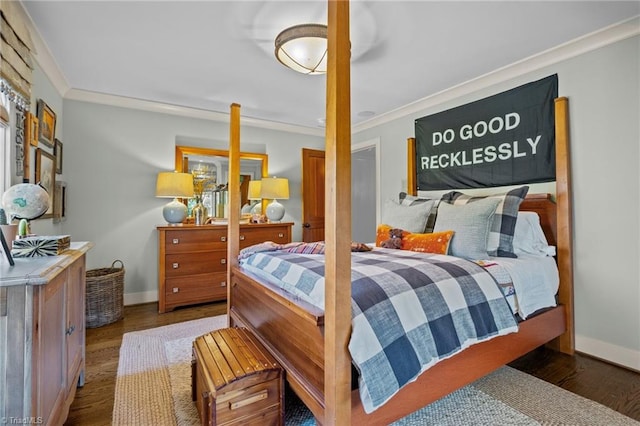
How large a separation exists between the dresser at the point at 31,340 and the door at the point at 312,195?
11.0 feet

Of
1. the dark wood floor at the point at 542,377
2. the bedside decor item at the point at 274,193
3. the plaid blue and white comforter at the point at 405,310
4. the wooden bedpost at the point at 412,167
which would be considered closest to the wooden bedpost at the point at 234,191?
the plaid blue and white comforter at the point at 405,310

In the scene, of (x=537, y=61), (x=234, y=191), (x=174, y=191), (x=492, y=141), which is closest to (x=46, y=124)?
(x=174, y=191)

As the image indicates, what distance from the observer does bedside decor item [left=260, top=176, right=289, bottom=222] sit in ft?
13.4

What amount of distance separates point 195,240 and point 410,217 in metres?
2.32

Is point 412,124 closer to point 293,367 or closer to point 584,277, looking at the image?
point 584,277

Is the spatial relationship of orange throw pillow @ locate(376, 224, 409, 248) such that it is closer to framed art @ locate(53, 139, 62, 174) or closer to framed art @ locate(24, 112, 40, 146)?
framed art @ locate(24, 112, 40, 146)

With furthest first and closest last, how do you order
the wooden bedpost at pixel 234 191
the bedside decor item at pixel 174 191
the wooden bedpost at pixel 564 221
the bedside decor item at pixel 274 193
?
the bedside decor item at pixel 274 193, the bedside decor item at pixel 174 191, the wooden bedpost at pixel 234 191, the wooden bedpost at pixel 564 221

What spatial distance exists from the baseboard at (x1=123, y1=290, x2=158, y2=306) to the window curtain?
7.39 ft

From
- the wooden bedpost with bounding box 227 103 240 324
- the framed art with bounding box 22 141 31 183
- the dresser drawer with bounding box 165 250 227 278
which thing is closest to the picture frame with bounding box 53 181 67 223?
the framed art with bounding box 22 141 31 183

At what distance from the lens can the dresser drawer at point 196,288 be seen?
331cm

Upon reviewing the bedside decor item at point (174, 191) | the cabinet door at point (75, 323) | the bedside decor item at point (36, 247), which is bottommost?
the cabinet door at point (75, 323)

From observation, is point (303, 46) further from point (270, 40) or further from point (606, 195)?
point (606, 195)

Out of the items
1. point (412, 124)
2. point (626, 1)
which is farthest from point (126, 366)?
point (626, 1)

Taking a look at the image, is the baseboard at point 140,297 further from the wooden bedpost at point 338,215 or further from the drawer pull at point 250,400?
the wooden bedpost at point 338,215
